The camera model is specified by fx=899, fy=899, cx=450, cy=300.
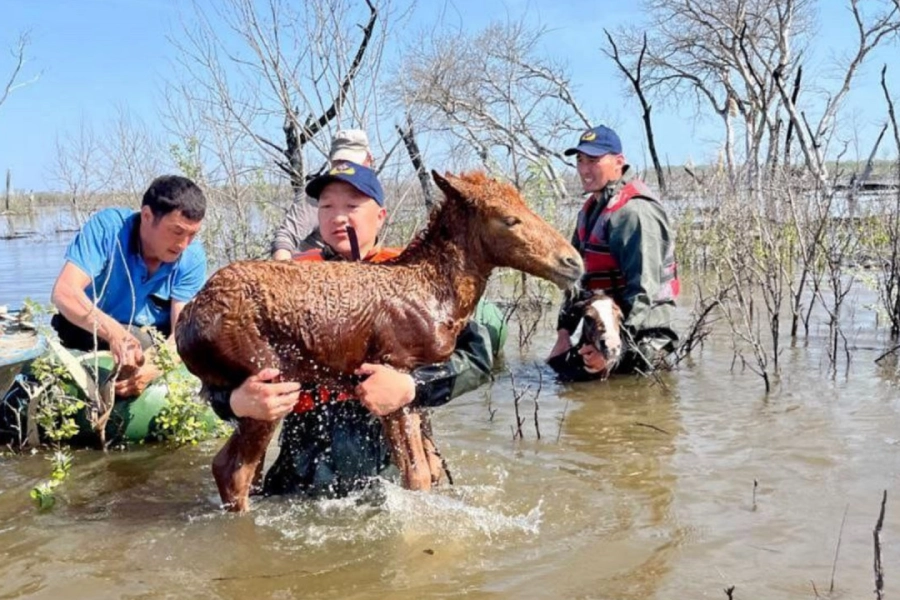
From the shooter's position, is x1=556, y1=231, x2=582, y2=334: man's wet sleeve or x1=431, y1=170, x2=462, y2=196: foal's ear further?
x1=556, y1=231, x2=582, y2=334: man's wet sleeve

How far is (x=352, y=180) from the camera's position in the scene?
4070 millimetres

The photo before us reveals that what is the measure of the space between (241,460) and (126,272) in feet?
8.33

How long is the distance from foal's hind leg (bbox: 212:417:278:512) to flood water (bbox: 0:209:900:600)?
204 mm

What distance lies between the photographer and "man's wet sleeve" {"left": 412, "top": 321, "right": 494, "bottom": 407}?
13.1 feet

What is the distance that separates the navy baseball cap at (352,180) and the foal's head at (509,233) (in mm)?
521

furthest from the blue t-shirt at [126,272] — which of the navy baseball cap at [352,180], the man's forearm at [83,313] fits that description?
the navy baseball cap at [352,180]

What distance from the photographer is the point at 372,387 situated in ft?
11.6

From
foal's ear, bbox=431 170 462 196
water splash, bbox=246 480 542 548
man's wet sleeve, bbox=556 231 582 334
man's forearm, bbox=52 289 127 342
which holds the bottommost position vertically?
water splash, bbox=246 480 542 548

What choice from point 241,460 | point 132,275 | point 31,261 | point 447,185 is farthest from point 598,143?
point 31,261

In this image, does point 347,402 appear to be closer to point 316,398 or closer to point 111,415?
point 316,398

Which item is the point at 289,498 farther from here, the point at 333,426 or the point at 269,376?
the point at 269,376

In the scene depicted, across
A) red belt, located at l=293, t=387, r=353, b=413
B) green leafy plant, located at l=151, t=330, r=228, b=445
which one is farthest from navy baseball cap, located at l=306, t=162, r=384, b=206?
green leafy plant, located at l=151, t=330, r=228, b=445

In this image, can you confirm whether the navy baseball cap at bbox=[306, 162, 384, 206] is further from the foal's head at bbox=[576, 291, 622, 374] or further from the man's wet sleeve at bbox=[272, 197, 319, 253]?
the man's wet sleeve at bbox=[272, 197, 319, 253]

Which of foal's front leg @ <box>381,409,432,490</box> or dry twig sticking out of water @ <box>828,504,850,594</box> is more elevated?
foal's front leg @ <box>381,409,432,490</box>
